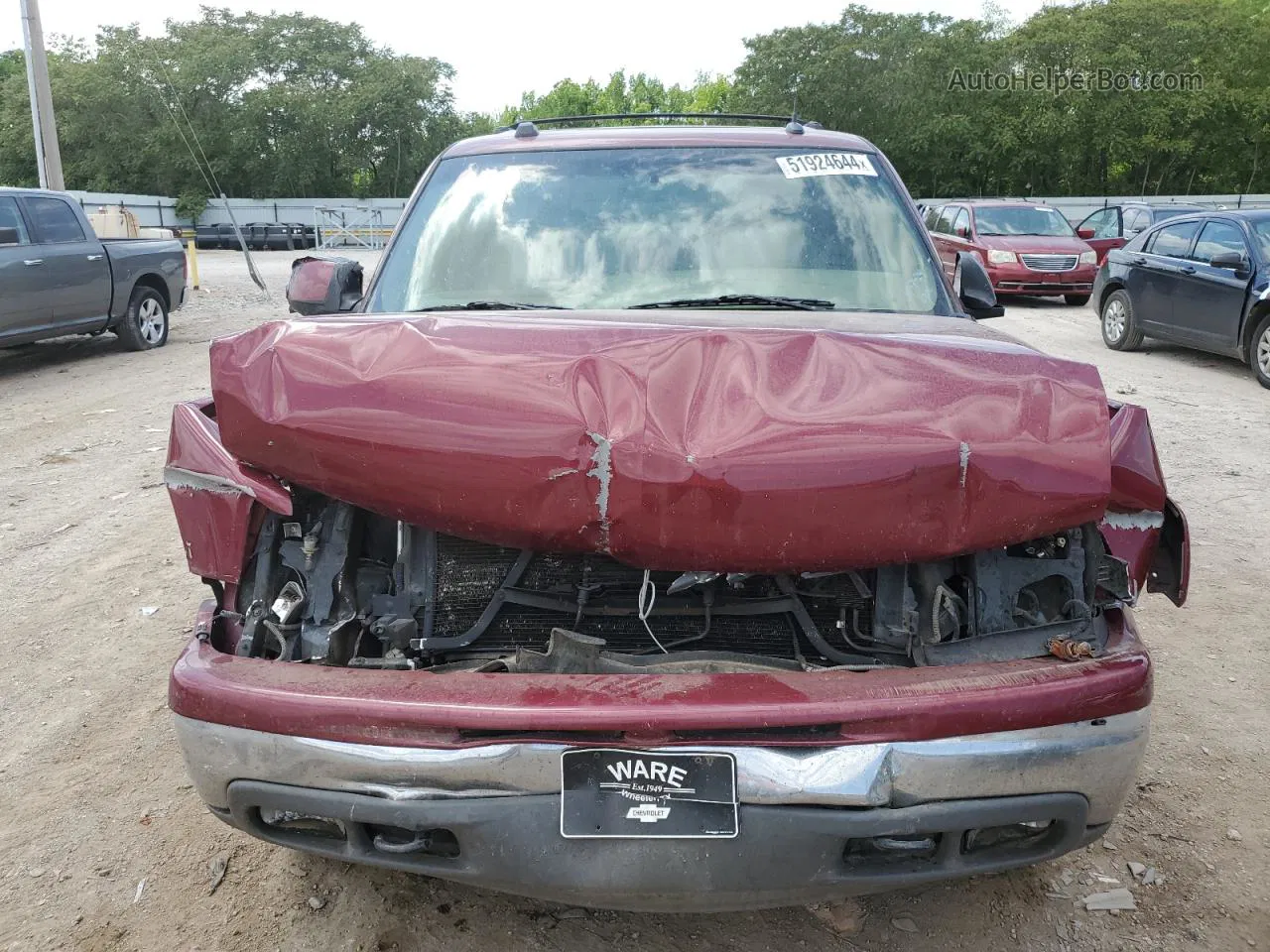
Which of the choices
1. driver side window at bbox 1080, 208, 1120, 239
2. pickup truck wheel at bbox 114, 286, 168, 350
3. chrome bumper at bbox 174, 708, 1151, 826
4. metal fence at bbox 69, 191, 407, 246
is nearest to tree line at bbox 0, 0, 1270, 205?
metal fence at bbox 69, 191, 407, 246

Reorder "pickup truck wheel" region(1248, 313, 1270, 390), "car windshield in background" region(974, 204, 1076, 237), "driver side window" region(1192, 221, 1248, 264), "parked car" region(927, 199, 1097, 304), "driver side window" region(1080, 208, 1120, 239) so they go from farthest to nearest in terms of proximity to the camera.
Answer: "driver side window" region(1080, 208, 1120, 239) < "car windshield in background" region(974, 204, 1076, 237) < "parked car" region(927, 199, 1097, 304) < "driver side window" region(1192, 221, 1248, 264) < "pickup truck wheel" region(1248, 313, 1270, 390)

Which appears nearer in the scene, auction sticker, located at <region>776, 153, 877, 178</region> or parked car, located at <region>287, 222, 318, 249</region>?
auction sticker, located at <region>776, 153, 877, 178</region>

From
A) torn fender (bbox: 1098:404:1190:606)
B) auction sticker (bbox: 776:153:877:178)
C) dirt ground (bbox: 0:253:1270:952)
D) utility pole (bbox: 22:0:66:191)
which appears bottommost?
dirt ground (bbox: 0:253:1270:952)

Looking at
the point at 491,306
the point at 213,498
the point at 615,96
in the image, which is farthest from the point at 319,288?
the point at 615,96

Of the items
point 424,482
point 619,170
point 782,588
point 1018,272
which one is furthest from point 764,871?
point 1018,272

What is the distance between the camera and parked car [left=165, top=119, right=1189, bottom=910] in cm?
198

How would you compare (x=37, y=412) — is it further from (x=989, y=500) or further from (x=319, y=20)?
(x=319, y=20)

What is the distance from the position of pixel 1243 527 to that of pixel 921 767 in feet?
15.1

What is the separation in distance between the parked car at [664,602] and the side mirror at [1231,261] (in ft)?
29.8

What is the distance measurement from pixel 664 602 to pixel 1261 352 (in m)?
9.46

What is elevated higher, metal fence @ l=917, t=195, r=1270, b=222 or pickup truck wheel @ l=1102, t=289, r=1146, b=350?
metal fence @ l=917, t=195, r=1270, b=222

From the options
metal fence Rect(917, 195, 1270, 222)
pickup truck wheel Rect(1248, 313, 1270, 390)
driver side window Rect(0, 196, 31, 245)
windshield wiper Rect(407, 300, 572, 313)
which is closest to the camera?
windshield wiper Rect(407, 300, 572, 313)

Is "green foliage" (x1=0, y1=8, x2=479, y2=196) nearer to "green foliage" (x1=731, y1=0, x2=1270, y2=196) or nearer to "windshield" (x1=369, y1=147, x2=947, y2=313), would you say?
"green foliage" (x1=731, y1=0, x2=1270, y2=196)

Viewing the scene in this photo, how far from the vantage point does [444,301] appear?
11.1ft
